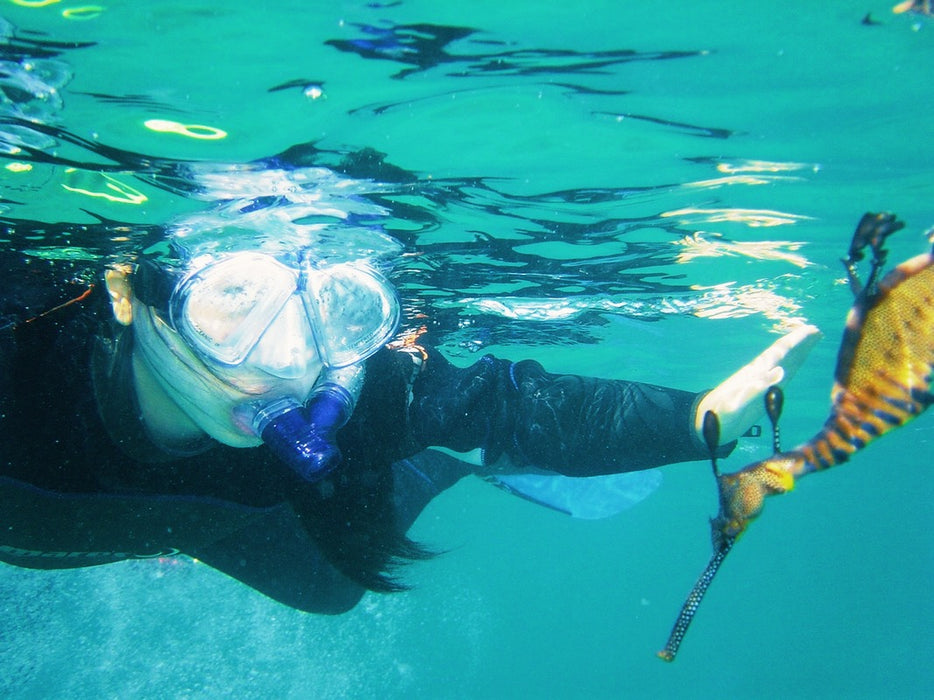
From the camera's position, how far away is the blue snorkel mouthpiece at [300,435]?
3.89 m

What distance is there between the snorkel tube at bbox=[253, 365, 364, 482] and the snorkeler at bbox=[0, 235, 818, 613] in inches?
0.6

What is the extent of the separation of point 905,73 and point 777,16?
1.76m

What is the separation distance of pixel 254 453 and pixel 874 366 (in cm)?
456

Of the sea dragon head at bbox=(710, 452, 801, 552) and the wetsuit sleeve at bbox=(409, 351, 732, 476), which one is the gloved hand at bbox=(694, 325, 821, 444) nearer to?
the wetsuit sleeve at bbox=(409, 351, 732, 476)

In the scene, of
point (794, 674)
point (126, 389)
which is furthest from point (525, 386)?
point (794, 674)

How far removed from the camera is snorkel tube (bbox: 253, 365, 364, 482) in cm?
389

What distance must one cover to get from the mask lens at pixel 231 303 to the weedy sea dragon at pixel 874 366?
12.1 feet

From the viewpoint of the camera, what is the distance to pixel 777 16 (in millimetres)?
4676

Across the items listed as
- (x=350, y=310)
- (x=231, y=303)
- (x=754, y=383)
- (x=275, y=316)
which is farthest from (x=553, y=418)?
(x=231, y=303)

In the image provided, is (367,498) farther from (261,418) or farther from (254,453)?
(261,418)

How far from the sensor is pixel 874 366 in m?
1.55

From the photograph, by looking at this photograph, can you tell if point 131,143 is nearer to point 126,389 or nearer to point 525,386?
point 126,389

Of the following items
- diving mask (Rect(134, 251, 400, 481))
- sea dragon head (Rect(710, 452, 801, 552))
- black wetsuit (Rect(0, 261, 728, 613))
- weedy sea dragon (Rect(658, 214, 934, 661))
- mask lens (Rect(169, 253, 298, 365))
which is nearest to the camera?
weedy sea dragon (Rect(658, 214, 934, 661))

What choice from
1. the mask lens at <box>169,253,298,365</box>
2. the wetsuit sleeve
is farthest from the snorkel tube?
the wetsuit sleeve
